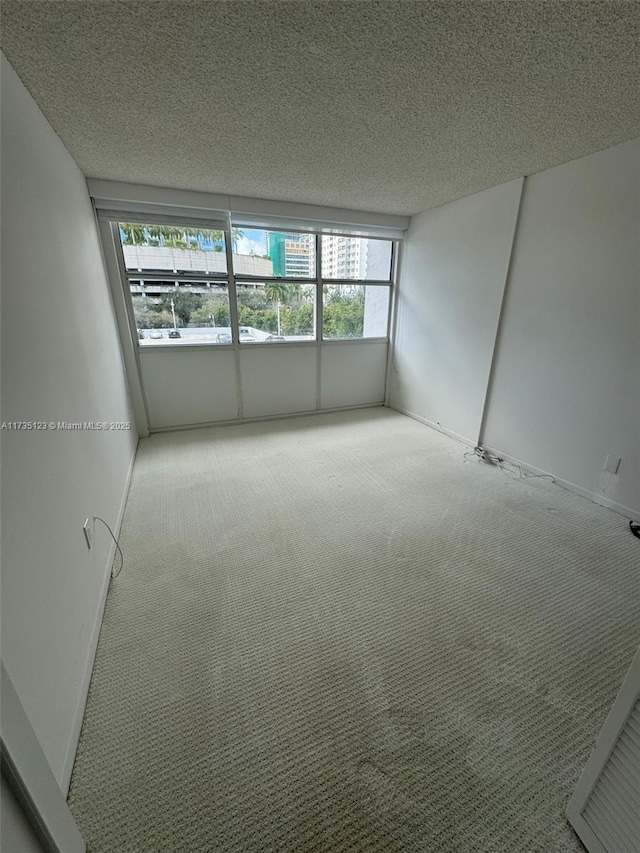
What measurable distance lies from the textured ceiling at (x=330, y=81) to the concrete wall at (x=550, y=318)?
0.32m

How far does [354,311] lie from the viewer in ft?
→ 13.7

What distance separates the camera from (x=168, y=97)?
1575 mm

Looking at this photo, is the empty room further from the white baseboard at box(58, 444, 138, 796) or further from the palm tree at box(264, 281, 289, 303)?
the palm tree at box(264, 281, 289, 303)

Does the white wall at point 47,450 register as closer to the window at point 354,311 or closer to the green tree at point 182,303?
the green tree at point 182,303

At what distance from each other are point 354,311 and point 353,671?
3797mm

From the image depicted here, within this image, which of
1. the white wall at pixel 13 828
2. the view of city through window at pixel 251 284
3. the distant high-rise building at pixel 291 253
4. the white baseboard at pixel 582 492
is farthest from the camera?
the distant high-rise building at pixel 291 253

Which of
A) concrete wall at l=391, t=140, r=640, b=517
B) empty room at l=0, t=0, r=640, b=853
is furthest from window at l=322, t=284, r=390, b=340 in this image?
empty room at l=0, t=0, r=640, b=853

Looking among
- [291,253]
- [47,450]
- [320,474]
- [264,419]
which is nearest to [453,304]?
[291,253]

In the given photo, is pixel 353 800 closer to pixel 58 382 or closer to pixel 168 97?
pixel 58 382

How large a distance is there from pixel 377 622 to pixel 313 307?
3417 mm

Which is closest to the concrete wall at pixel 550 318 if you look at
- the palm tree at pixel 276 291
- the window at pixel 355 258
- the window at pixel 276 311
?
the window at pixel 355 258

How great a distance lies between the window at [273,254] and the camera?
3.43 metres

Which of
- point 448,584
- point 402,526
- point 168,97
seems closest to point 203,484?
point 402,526

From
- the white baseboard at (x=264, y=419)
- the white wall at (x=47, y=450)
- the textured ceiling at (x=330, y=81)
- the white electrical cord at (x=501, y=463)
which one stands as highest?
the textured ceiling at (x=330, y=81)
